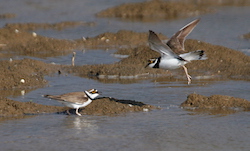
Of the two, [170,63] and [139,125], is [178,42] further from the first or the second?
[139,125]

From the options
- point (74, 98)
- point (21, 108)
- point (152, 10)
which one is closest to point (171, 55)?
point (74, 98)

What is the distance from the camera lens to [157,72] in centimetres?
1433

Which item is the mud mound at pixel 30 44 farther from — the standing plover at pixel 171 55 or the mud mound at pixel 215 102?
the mud mound at pixel 215 102

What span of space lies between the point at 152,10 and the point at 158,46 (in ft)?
52.4

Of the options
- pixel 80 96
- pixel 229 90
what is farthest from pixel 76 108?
pixel 229 90

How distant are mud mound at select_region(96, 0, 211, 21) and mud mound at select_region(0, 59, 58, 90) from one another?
11.9 meters

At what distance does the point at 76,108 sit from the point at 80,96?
236 millimetres

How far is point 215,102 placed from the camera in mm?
10406

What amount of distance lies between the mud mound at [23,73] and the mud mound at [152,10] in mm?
11914

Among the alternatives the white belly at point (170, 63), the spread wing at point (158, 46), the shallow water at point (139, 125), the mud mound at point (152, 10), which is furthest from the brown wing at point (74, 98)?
the mud mound at point (152, 10)

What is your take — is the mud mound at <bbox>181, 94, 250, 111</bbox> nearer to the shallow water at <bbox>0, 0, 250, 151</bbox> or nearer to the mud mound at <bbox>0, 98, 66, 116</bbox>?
the shallow water at <bbox>0, 0, 250, 151</bbox>

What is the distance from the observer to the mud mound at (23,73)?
12471mm

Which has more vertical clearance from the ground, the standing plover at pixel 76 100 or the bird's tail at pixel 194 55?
the bird's tail at pixel 194 55

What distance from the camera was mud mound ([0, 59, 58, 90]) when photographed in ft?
40.9
